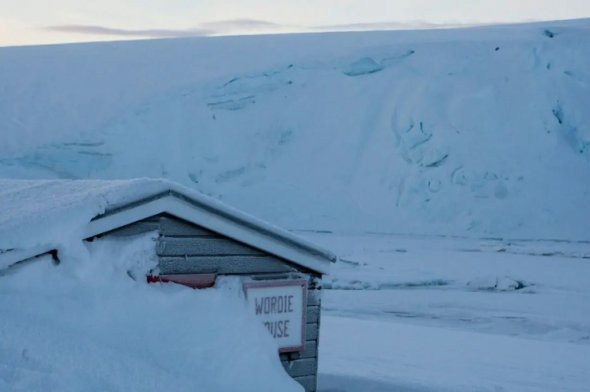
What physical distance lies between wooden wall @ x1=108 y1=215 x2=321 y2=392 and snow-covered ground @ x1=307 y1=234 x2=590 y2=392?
5.94 ft

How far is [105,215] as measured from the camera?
4078 mm

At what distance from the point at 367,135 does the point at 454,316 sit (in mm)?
8802

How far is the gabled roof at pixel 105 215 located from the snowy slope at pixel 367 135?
1181cm

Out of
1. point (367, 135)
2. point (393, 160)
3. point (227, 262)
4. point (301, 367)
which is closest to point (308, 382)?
point (301, 367)

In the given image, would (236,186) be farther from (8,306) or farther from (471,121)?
(8,306)

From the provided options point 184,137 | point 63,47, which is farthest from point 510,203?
point 63,47

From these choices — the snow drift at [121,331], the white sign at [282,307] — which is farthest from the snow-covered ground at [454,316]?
the snow drift at [121,331]

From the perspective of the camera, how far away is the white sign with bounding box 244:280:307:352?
15.5ft

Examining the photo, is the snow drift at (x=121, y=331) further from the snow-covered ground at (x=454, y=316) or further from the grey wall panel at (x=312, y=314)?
the snow-covered ground at (x=454, y=316)

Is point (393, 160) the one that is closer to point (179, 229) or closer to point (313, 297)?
point (313, 297)

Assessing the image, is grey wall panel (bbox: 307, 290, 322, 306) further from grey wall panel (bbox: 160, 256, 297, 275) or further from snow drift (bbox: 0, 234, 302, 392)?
snow drift (bbox: 0, 234, 302, 392)

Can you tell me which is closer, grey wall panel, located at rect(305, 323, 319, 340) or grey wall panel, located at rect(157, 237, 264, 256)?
grey wall panel, located at rect(157, 237, 264, 256)

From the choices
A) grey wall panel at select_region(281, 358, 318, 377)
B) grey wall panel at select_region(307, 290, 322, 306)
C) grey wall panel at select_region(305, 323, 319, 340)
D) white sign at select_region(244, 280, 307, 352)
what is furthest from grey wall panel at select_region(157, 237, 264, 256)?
grey wall panel at select_region(281, 358, 318, 377)

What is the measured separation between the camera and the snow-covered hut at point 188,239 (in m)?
3.92
